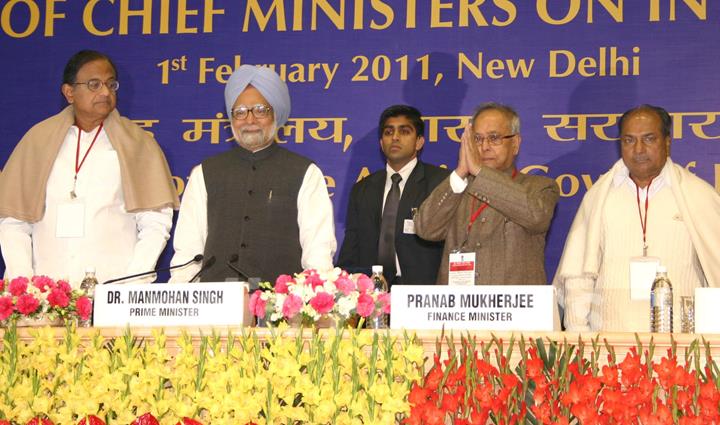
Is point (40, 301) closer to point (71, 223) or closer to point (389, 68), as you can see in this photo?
point (71, 223)

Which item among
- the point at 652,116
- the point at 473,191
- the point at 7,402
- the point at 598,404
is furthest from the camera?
the point at 652,116

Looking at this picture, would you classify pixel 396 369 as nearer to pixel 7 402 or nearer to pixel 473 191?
pixel 7 402

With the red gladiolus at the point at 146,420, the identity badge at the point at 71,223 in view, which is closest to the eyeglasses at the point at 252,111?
the identity badge at the point at 71,223

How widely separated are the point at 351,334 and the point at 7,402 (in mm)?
767

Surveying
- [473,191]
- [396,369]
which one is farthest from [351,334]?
[473,191]

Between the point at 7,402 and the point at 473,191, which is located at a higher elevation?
the point at 473,191

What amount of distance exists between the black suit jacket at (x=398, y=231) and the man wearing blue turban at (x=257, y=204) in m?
0.55

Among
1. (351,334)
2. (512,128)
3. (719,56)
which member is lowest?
(351,334)

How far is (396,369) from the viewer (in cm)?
208

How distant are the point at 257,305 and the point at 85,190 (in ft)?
5.35

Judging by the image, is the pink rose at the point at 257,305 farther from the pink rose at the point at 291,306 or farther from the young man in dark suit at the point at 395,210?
the young man in dark suit at the point at 395,210

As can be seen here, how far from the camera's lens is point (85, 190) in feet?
13.3

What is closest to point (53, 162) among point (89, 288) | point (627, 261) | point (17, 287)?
point (89, 288)

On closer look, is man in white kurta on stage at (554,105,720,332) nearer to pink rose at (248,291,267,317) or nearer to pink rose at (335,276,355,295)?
pink rose at (335,276,355,295)
